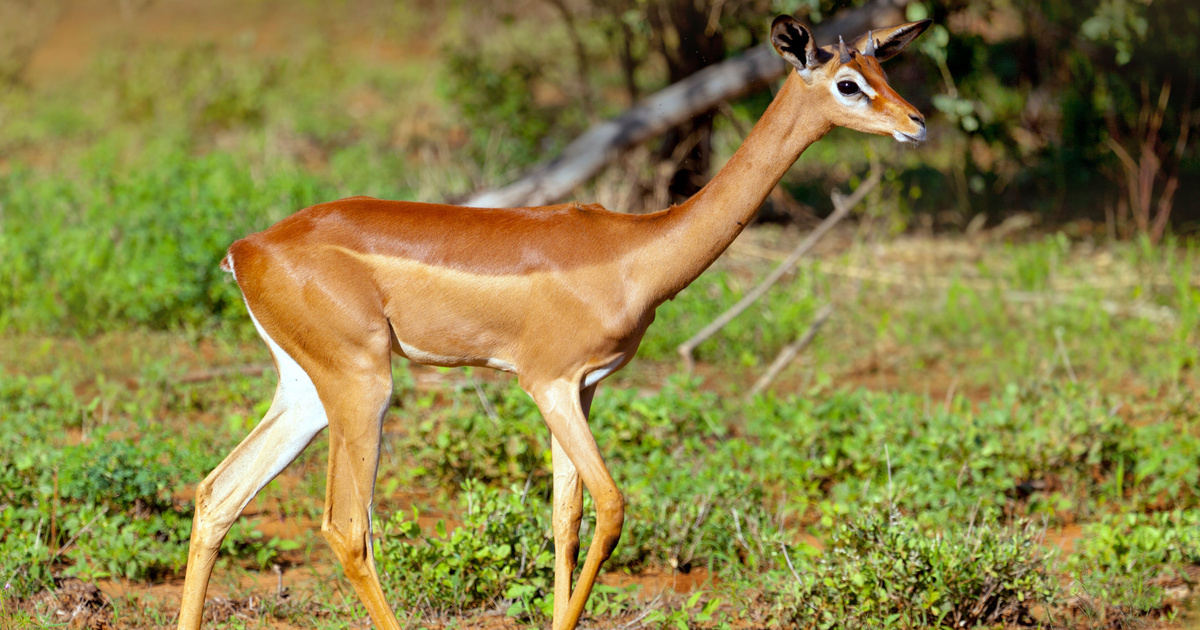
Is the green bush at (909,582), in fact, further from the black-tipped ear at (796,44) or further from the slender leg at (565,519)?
the black-tipped ear at (796,44)

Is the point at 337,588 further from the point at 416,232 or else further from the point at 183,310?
the point at 183,310

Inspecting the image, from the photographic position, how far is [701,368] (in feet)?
22.9

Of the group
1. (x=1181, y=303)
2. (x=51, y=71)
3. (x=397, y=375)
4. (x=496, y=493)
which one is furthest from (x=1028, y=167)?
(x=51, y=71)

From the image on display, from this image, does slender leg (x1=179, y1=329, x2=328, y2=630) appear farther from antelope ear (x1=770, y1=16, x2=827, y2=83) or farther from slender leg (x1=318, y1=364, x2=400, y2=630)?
antelope ear (x1=770, y1=16, x2=827, y2=83)

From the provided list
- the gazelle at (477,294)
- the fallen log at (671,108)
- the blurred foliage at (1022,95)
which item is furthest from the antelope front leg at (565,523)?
the blurred foliage at (1022,95)

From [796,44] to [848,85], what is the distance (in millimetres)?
187

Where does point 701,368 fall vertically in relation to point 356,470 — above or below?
below

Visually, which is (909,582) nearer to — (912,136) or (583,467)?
(583,467)

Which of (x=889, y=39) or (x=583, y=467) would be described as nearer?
(x=583, y=467)

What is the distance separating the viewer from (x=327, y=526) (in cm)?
332

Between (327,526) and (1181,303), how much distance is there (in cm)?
594

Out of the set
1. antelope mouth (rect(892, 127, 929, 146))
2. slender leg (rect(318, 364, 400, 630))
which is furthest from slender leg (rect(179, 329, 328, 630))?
antelope mouth (rect(892, 127, 929, 146))

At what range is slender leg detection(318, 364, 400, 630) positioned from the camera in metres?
3.21

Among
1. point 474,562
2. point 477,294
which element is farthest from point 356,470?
point 474,562
